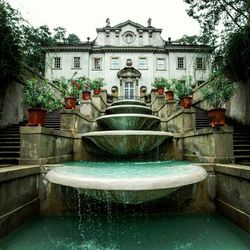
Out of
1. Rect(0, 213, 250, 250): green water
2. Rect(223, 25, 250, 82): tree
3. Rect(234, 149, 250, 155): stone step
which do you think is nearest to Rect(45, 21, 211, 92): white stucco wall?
Rect(223, 25, 250, 82): tree

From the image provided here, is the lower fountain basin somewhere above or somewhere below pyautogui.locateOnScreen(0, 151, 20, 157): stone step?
above

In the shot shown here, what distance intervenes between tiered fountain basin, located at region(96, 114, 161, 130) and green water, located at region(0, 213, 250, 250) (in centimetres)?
321

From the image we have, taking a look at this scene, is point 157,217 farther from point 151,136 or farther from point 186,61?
point 186,61

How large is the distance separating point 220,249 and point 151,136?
2.64 metres

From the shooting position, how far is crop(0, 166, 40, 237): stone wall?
121 inches

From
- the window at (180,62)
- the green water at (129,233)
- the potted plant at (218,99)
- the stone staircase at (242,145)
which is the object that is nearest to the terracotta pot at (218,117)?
the potted plant at (218,99)

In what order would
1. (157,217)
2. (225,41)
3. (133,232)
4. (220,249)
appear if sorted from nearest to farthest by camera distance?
(220,249) → (133,232) → (157,217) → (225,41)

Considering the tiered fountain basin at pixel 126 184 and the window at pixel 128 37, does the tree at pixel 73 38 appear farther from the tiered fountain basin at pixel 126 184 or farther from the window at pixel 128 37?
the tiered fountain basin at pixel 126 184

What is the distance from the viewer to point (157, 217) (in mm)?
3836

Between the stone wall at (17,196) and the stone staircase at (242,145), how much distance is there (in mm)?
4562

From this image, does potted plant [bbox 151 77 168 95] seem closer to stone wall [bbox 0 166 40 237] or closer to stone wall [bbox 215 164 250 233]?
stone wall [bbox 215 164 250 233]

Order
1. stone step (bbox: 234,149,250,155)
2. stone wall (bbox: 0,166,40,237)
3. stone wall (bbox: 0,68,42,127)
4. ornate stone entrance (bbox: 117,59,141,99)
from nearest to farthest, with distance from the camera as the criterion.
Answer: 1. stone wall (bbox: 0,166,40,237)
2. stone step (bbox: 234,149,250,155)
3. stone wall (bbox: 0,68,42,127)
4. ornate stone entrance (bbox: 117,59,141,99)

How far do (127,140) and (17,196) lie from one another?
8.20 ft

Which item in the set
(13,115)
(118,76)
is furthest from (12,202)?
(118,76)
